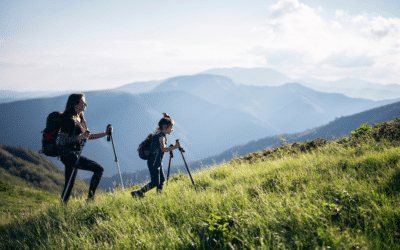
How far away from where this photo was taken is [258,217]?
3.13 meters

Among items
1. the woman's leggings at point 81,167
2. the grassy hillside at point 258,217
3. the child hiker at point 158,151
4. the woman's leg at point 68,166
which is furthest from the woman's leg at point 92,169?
the child hiker at point 158,151

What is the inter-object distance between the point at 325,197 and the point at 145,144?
4.23 meters

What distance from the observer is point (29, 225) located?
4262 mm

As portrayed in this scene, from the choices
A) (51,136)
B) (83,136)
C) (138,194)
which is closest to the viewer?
(51,136)

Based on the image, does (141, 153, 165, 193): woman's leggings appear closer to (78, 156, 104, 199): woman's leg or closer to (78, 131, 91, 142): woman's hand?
(78, 156, 104, 199): woman's leg

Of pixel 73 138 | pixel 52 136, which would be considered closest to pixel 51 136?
pixel 52 136

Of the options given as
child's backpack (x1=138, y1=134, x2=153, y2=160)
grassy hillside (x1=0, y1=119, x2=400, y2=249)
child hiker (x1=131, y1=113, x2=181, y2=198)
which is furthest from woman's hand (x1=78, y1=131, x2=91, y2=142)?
child hiker (x1=131, y1=113, x2=181, y2=198)

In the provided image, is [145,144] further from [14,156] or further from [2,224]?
[14,156]

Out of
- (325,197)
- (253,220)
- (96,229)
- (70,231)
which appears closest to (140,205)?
(96,229)

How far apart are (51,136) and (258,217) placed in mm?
4981

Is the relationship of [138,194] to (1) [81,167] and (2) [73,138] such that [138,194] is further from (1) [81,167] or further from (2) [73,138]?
(2) [73,138]

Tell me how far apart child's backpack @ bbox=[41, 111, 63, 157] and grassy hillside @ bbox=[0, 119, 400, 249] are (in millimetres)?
1352

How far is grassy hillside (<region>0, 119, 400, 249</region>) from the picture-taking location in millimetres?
2634

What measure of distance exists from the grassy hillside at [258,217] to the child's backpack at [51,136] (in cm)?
135
